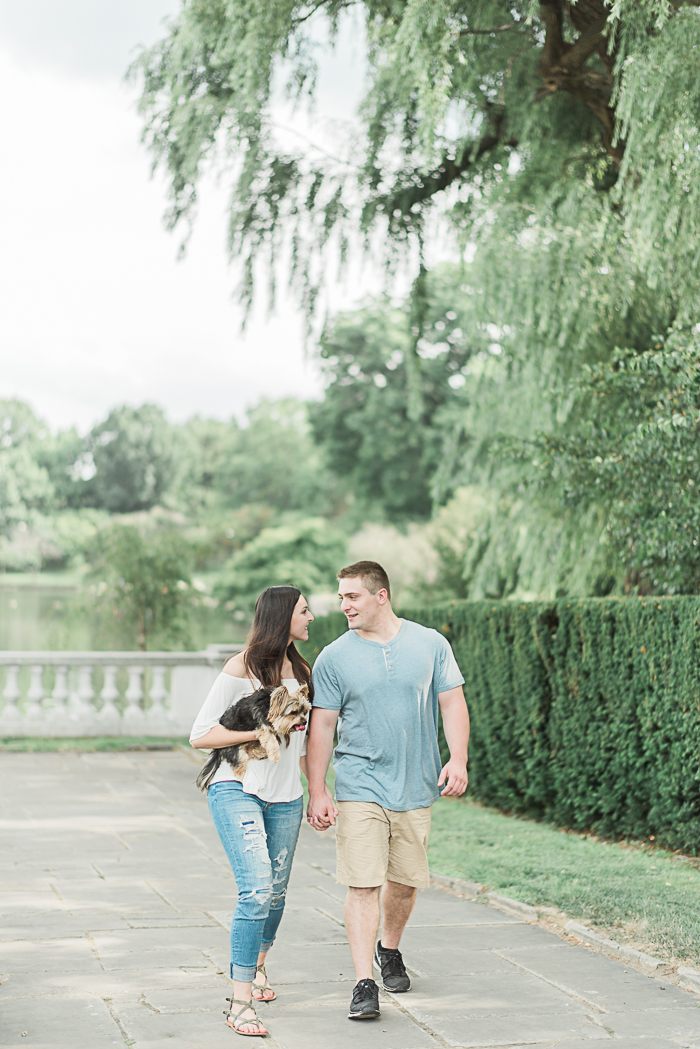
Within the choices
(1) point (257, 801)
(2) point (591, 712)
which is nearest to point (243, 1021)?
(1) point (257, 801)

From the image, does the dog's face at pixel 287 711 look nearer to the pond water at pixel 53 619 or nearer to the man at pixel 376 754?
the man at pixel 376 754

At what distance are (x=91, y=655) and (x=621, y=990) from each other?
1031cm

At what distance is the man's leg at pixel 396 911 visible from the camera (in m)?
4.46

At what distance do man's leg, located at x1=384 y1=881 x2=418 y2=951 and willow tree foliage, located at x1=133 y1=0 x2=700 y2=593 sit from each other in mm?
4710

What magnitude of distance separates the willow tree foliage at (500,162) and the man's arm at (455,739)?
448cm

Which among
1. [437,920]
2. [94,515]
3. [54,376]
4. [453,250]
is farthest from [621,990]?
[54,376]

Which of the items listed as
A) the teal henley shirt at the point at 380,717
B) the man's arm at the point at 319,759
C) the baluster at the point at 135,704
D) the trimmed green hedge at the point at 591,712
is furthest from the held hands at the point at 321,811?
the baluster at the point at 135,704

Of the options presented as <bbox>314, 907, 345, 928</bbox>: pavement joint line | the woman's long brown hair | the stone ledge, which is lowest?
<bbox>314, 907, 345, 928</bbox>: pavement joint line

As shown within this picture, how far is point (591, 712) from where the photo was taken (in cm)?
816

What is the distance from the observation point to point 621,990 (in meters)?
4.43

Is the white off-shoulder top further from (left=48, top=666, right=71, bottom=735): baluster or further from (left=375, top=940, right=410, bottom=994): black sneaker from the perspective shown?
(left=48, top=666, right=71, bottom=735): baluster

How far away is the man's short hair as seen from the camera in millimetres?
4352

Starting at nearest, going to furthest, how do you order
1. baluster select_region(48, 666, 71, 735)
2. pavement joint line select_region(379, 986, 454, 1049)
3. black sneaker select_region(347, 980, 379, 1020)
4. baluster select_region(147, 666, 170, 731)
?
pavement joint line select_region(379, 986, 454, 1049), black sneaker select_region(347, 980, 379, 1020), baluster select_region(48, 666, 71, 735), baluster select_region(147, 666, 170, 731)

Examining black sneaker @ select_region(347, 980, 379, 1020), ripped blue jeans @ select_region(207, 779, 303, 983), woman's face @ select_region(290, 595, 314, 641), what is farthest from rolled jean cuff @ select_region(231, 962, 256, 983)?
woman's face @ select_region(290, 595, 314, 641)
